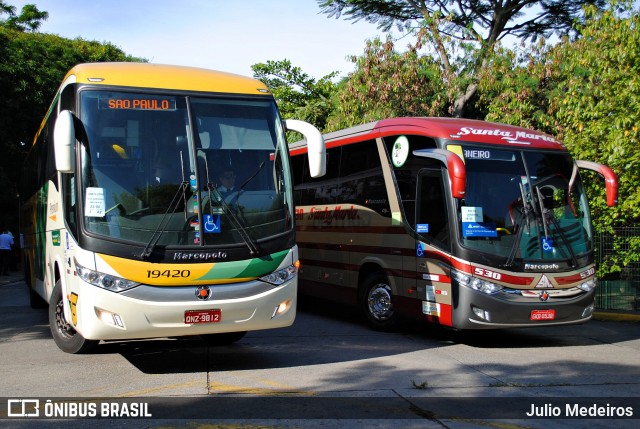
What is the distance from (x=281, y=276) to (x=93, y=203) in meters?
2.29

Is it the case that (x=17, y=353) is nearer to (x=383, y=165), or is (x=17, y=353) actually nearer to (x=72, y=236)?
(x=72, y=236)

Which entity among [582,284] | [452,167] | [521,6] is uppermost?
[521,6]

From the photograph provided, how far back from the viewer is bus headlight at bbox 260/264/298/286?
839 cm

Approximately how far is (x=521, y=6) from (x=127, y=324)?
21.5m

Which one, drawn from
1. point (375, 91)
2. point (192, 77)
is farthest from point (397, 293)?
point (375, 91)

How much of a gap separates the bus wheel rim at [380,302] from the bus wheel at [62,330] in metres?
4.79

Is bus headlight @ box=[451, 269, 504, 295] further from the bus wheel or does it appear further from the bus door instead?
the bus wheel

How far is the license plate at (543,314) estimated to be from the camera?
10250 mm

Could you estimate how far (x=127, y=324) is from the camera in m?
7.73

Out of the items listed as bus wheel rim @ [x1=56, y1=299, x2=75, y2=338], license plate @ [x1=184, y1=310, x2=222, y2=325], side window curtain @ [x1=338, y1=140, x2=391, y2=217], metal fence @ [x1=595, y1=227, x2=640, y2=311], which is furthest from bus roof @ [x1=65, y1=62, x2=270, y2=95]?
metal fence @ [x1=595, y1=227, x2=640, y2=311]

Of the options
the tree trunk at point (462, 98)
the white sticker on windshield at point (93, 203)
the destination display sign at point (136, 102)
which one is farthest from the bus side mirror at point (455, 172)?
the tree trunk at point (462, 98)

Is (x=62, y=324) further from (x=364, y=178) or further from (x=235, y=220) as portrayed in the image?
(x=364, y=178)

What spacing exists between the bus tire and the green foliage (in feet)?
29.9

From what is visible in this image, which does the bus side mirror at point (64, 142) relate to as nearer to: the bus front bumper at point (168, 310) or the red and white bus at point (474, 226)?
the bus front bumper at point (168, 310)
